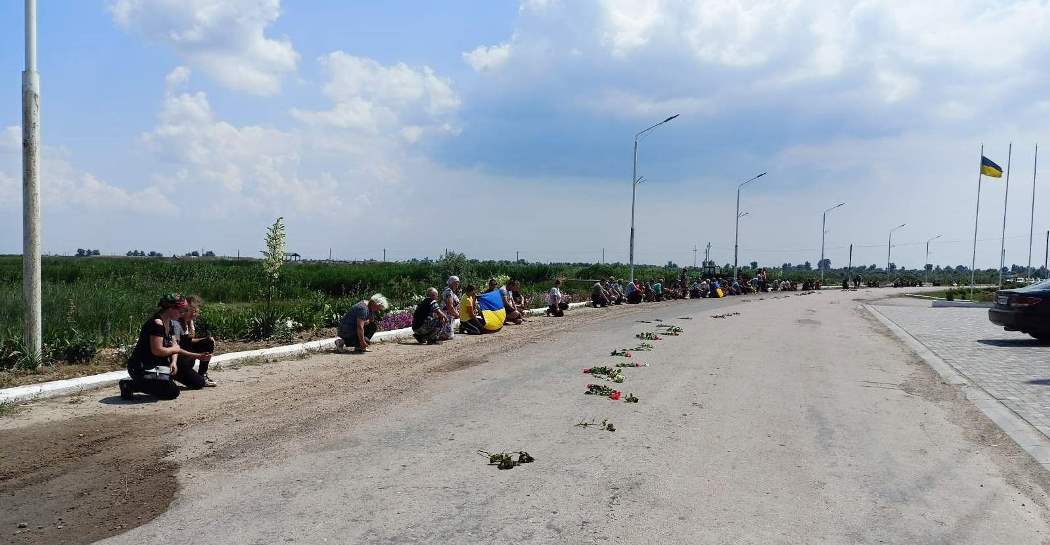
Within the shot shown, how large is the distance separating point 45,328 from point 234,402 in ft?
14.8

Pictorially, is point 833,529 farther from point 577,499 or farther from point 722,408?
point 722,408

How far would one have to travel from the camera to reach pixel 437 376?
10.3 metres

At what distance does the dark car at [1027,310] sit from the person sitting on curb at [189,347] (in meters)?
15.6

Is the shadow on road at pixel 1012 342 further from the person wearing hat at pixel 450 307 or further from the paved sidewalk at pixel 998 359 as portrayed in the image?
the person wearing hat at pixel 450 307

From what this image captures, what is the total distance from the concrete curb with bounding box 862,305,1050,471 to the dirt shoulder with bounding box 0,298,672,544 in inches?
248

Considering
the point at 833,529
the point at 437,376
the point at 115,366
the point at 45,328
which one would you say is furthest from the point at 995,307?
the point at 45,328

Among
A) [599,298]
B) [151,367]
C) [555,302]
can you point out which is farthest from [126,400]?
[599,298]

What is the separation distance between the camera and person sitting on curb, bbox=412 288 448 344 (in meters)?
14.3

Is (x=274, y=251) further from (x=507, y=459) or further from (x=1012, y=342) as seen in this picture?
(x=1012, y=342)

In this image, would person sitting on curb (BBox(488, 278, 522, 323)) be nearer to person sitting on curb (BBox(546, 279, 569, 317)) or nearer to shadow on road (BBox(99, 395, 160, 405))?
person sitting on curb (BBox(546, 279, 569, 317))

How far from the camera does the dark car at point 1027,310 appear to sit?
605 inches

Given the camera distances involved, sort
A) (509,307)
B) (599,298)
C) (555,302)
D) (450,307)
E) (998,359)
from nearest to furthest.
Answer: (998,359), (450,307), (509,307), (555,302), (599,298)

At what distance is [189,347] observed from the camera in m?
8.95

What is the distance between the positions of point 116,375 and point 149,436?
2.86 m
